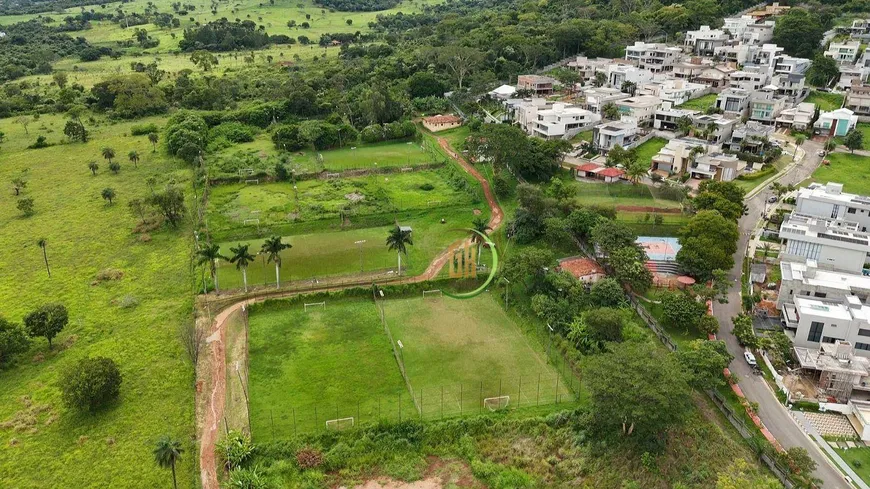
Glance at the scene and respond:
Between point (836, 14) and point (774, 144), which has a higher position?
point (836, 14)

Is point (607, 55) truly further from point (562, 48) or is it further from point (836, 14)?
point (836, 14)


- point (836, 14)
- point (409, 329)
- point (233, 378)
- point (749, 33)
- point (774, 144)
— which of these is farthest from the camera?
point (836, 14)

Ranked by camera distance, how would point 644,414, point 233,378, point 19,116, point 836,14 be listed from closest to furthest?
point 644,414, point 233,378, point 19,116, point 836,14

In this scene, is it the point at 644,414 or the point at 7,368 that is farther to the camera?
the point at 7,368

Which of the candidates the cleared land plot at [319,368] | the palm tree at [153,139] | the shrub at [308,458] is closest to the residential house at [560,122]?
the cleared land plot at [319,368]

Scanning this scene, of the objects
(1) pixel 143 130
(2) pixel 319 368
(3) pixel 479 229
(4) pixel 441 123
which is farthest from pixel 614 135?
(1) pixel 143 130

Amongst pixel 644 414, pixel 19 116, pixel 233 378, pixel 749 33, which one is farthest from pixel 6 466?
pixel 749 33

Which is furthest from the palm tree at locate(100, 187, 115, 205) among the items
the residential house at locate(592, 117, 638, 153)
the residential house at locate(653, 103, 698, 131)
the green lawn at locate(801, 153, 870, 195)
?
the green lawn at locate(801, 153, 870, 195)
